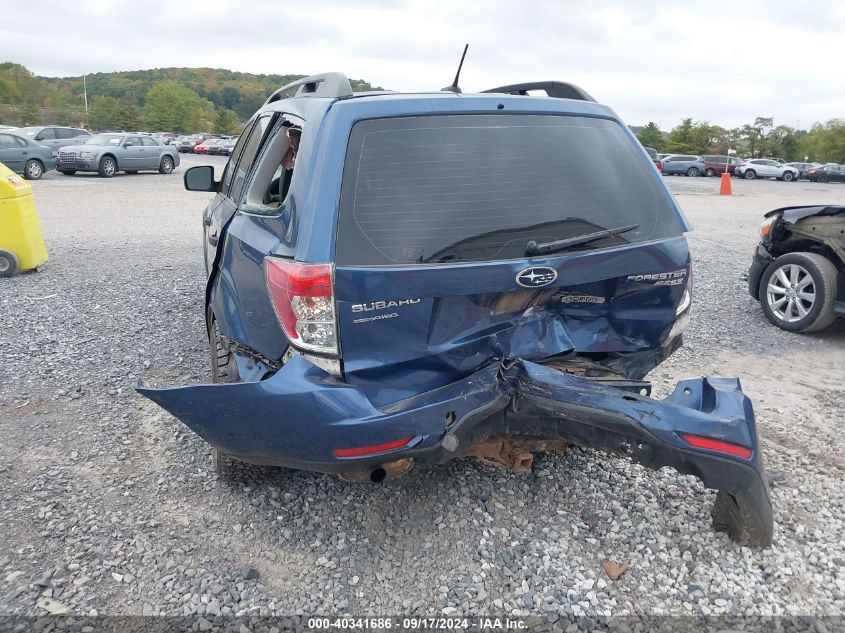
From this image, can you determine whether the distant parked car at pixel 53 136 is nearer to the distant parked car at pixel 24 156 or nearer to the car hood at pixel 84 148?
the car hood at pixel 84 148

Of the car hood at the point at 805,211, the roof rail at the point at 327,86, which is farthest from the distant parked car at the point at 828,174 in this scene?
the roof rail at the point at 327,86

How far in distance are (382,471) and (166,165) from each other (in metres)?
25.1

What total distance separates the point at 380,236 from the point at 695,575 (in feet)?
6.21

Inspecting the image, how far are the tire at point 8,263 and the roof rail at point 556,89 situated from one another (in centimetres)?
627

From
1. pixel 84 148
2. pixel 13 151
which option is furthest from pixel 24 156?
pixel 84 148

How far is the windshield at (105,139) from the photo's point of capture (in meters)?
22.8

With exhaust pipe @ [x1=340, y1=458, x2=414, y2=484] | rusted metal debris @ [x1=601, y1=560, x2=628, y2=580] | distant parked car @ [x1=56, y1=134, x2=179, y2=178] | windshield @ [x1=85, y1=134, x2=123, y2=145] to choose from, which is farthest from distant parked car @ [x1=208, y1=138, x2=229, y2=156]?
rusted metal debris @ [x1=601, y1=560, x2=628, y2=580]

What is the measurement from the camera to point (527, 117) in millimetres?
2959

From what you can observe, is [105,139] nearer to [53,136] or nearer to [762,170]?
[53,136]

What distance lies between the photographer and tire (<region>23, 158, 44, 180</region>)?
68.2 ft

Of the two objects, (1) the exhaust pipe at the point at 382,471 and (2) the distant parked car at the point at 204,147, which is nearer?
(1) the exhaust pipe at the point at 382,471

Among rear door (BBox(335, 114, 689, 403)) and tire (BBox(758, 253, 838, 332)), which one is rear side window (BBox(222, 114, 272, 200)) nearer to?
rear door (BBox(335, 114, 689, 403))

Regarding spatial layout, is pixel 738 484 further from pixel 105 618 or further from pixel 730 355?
pixel 730 355

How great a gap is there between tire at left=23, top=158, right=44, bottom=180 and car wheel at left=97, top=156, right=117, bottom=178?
1857 millimetres
